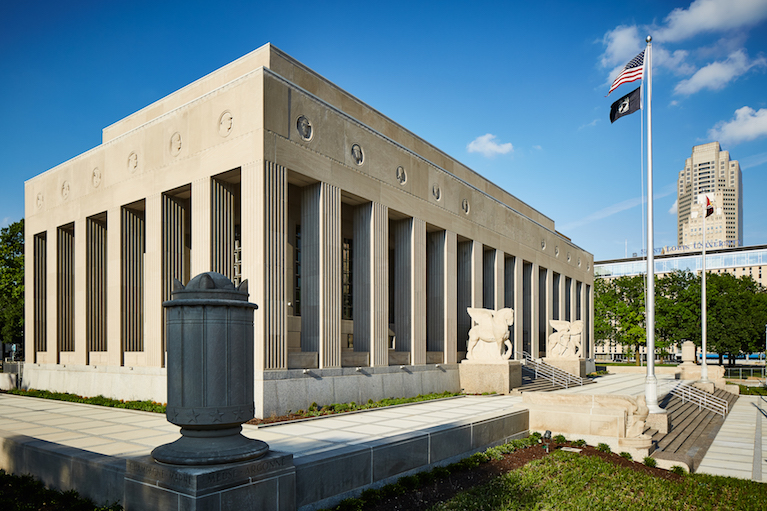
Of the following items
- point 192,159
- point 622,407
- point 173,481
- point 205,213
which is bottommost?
point 622,407

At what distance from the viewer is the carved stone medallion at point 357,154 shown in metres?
22.3

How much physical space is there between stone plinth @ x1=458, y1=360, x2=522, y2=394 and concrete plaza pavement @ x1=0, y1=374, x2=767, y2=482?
3.55m

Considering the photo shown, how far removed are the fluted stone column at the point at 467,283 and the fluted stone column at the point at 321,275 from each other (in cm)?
1290

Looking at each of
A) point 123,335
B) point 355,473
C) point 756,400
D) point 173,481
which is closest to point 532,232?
point 756,400

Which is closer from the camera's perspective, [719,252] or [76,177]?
[76,177]

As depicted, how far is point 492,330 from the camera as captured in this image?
26375 millimetres

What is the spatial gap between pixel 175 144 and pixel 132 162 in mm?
3246

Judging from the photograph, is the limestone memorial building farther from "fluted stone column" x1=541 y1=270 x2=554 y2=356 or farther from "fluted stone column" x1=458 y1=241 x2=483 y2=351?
"fluted stone column" x1=541 y1=270 x2=554 y2=356

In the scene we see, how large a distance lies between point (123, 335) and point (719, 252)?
11773 centimetres

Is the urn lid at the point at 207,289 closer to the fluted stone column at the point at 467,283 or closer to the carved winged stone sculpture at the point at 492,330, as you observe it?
the carved winged stone sculpture at the point at 492,330

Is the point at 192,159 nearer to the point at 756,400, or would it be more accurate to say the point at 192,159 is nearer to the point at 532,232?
the point at 532,232

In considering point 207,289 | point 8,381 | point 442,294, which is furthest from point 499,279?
point 207,289

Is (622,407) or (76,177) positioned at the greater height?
(76,177)

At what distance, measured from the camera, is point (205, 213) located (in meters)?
19.5
